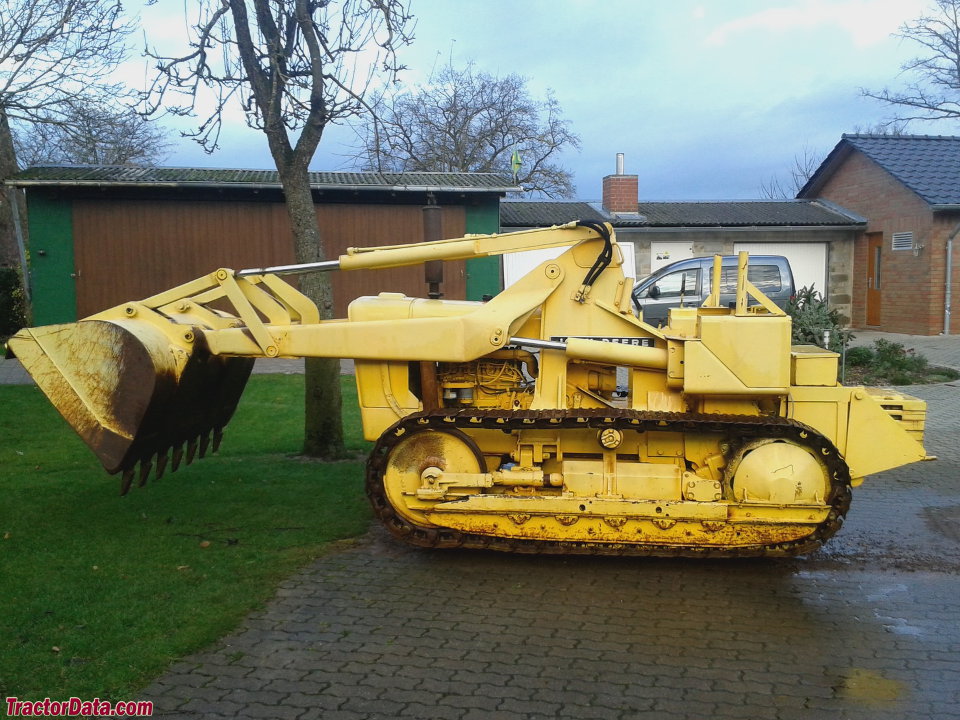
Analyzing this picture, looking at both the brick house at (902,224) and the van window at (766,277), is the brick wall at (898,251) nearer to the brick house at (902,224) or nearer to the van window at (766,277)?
the brick house at (902,224)

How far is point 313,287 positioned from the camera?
8.67 metres

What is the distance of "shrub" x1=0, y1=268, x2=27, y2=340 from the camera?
2095 cm

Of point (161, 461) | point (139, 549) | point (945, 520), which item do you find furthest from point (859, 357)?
point (139, 549)

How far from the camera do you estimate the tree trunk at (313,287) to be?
28.3 ft

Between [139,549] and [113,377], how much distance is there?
121 cm

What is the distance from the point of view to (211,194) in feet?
59.6

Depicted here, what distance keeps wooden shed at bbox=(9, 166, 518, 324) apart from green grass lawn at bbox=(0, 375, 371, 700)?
881 cm

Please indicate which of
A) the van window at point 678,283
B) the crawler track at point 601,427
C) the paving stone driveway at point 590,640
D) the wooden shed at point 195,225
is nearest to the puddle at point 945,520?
the paving stone driveway at point 590,640

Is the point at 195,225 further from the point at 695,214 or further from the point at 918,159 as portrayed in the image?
the point at 918,159

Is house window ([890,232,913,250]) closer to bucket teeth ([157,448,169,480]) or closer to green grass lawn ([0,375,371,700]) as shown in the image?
green grass lawn ([0,375,371,700])

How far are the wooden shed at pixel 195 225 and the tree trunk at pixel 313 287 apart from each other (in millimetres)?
9255

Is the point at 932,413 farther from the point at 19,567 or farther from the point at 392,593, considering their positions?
the point at 19,567

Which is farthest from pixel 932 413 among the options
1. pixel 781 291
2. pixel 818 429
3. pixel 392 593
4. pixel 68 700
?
pixel 68 700

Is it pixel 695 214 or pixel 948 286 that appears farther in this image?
pixel 695 214
